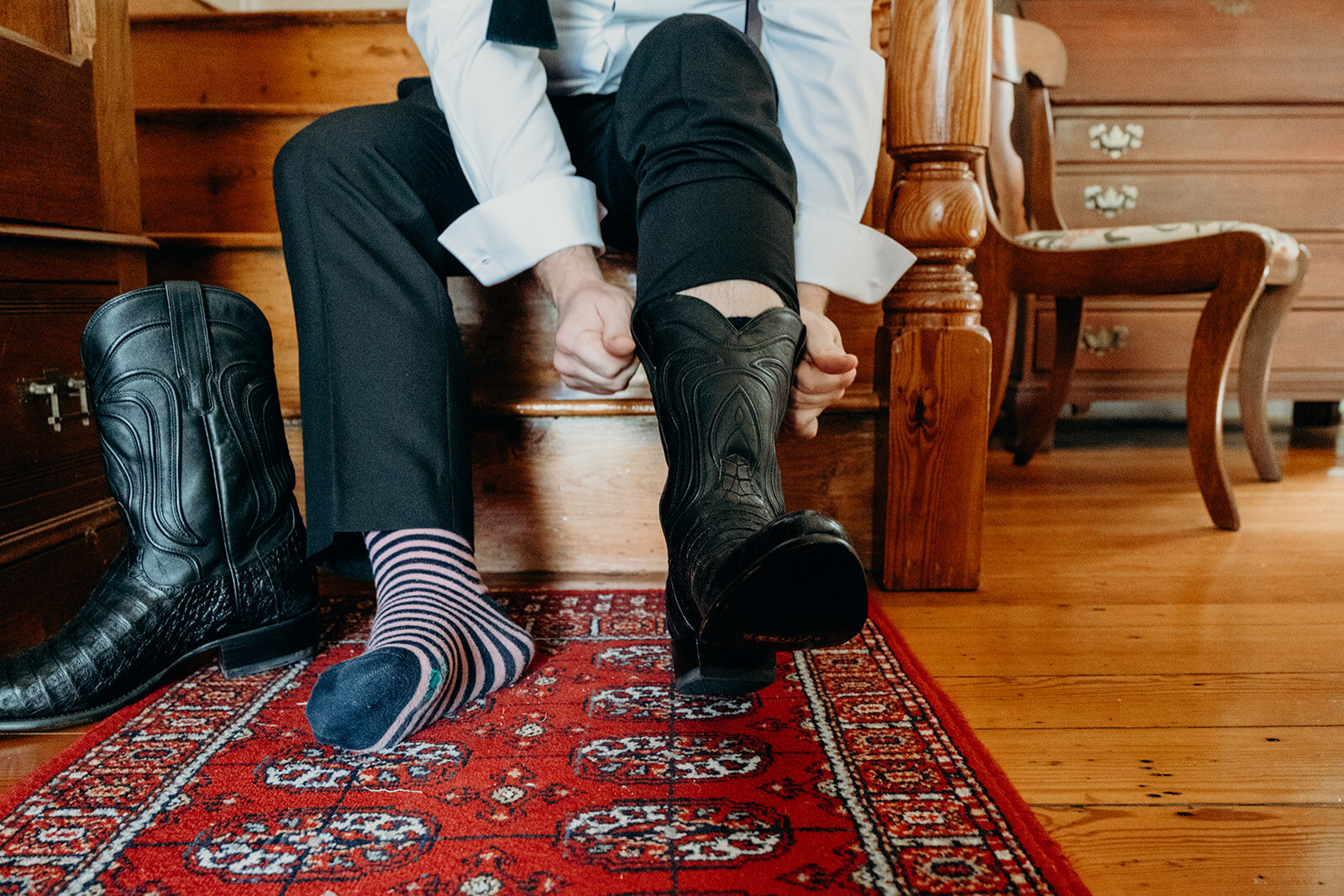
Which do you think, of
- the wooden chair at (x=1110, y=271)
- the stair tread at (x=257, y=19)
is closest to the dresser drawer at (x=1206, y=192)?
the wooden chair at (x=1110, y=271)

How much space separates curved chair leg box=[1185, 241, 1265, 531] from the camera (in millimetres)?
1245

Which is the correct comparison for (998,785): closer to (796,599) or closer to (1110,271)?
(796,599)

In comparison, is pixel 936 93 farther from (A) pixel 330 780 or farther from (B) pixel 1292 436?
(B) pixel 1292 436

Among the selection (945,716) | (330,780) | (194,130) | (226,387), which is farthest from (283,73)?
(945,716)

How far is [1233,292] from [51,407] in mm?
1456

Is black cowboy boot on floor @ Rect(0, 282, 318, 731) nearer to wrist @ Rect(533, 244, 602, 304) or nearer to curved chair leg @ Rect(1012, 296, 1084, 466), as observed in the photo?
wrist @ Rect(533, 244, 602, 304)

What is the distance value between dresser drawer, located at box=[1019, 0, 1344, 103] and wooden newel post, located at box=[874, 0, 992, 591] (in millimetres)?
1114

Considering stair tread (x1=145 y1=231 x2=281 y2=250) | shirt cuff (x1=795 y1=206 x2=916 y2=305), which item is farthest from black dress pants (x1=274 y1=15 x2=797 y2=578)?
stair tread (x1=145 y1=231 x2=281 y2=250)

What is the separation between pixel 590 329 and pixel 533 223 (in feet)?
0.41

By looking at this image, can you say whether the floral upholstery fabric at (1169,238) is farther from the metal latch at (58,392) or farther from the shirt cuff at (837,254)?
the metal latch at (58,392)

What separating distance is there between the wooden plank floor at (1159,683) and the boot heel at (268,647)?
12 centimetres

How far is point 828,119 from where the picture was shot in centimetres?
77

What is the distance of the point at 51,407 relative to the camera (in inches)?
33.6

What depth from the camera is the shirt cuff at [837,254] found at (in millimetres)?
777
